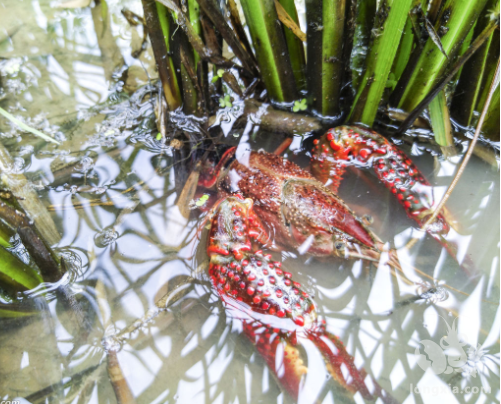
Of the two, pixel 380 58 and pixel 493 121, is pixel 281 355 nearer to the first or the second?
pixel 380 58

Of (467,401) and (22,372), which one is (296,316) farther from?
(22,372)

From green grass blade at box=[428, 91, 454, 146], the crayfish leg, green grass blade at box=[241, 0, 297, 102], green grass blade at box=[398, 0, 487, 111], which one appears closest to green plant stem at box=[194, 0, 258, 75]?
green grass blade at box=[241, 0, 297, 102]

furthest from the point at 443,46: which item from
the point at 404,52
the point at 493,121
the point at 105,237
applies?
the point at 105,237

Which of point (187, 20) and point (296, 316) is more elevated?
point (187, 20)

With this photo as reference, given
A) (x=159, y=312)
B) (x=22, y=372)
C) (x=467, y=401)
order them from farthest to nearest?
(x=159, y=312)
(x=22, y=372)
(x=467, y=401)

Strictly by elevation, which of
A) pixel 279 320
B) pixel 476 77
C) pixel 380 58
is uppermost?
pixel 380 58

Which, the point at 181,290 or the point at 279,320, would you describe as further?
the point at 181,290

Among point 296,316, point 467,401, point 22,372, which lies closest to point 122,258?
point 22,372

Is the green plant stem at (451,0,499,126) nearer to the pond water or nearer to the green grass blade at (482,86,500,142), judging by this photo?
the green grass blade at (482,86,500,142)
